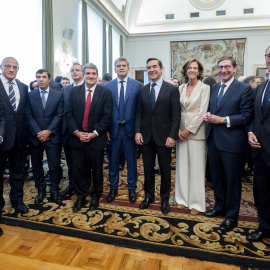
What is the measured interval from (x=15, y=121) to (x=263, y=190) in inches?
102

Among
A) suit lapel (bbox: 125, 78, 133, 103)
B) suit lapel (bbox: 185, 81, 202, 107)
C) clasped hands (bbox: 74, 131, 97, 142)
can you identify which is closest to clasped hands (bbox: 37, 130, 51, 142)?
clasped hands (bbox: 74, 131, 97, 142)

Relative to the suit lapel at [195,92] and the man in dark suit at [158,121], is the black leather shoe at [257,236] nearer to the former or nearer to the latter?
the man in dark suit at [158,121]

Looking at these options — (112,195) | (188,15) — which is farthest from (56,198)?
(188,15)

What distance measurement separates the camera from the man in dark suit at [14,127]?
2.51 meters

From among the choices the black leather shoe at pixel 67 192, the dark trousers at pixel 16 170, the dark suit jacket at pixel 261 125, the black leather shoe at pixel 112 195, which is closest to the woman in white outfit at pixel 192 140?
the dark suit jacket at pixel 261 125

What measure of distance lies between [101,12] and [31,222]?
9060 mm

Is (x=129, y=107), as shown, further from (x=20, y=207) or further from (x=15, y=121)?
(x=20, y=207)

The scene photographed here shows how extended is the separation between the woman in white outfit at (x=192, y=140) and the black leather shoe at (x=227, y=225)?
0.35 m

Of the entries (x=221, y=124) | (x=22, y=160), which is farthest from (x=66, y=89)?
(x=221, y=124)

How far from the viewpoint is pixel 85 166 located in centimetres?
287

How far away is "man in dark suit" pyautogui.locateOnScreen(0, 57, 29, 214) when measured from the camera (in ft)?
8.24

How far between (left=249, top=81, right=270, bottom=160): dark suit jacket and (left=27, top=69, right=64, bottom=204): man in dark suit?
7.15 feet

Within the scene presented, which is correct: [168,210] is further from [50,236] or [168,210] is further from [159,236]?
[50,236]

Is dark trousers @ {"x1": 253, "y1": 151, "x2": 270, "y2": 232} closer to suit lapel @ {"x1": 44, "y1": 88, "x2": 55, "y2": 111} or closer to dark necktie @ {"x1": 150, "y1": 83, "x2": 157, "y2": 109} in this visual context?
dark necktie @ {"x1": 150, "y1": 83, "x2": 157, "y2": 109}
